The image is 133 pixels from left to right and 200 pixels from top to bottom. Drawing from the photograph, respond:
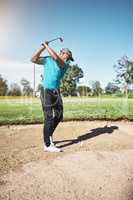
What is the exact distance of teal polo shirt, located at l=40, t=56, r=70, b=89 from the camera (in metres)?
5.71

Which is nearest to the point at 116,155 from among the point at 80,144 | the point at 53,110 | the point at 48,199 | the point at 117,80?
the point at 80,144

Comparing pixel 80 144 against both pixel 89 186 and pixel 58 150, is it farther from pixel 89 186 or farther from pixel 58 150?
pixel 89 186

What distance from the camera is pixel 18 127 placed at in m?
9.00

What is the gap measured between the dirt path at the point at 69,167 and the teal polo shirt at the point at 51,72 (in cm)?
135

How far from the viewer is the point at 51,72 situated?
5.73 meters

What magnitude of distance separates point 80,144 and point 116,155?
1.12 metres

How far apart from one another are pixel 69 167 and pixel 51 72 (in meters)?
1.97

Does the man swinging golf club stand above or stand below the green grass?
above

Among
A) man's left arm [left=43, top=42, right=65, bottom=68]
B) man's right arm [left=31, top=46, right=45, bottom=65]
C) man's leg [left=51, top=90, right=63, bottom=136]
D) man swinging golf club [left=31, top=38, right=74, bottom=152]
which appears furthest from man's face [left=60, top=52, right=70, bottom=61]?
man's leg [left=51, top=90, right=63, bottom=136]

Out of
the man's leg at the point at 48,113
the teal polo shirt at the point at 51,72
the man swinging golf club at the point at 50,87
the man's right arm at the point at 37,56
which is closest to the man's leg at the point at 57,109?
the man swinging golf club at the point at 50,87

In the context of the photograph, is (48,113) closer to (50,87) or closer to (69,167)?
(50,87)

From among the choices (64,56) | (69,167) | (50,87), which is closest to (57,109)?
(50,87)

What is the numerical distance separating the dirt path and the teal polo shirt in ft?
4.41

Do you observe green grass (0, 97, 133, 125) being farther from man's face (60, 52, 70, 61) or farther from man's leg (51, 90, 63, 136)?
man's face (60, 52, 70, 61)
